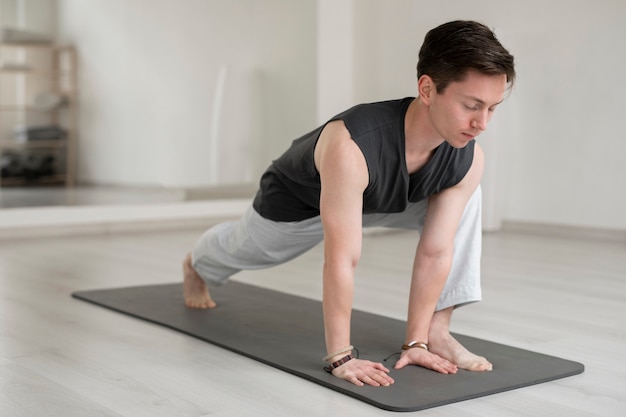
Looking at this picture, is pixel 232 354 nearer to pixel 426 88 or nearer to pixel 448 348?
pixel 448 348

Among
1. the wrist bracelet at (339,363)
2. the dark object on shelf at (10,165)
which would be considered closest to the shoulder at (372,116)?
the wrist bracelet at (339,363)

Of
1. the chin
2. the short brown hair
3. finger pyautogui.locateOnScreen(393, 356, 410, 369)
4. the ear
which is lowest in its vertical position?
finger pyautogui.locateOnScreen(393, 356, 410, 369)

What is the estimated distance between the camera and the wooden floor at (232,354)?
5.74 feet

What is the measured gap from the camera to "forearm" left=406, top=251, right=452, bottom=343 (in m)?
2.06

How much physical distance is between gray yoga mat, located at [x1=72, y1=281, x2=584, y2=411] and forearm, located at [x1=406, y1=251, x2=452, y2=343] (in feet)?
0.31

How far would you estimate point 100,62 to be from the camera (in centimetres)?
462

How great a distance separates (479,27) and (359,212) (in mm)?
450

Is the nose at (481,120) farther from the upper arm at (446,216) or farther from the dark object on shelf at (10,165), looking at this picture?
the dark object on shelf at (10,165)

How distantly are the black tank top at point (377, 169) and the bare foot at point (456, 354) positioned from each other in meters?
0.32

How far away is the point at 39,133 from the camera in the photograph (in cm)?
438

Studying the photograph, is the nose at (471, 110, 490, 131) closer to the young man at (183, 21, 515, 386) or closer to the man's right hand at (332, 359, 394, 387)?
the young man at (183, 21, 515, 386)

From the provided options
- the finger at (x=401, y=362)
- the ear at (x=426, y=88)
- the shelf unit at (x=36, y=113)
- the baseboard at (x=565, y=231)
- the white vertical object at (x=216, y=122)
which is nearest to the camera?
the ear at (x=426, y=88)

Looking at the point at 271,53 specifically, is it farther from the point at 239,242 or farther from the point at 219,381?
the point at 219,381

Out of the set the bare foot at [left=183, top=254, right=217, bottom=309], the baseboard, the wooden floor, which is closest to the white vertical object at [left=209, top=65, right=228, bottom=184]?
the wooden floor
